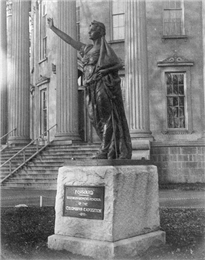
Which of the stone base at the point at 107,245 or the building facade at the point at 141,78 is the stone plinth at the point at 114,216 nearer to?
the stone base at the point at 107,245

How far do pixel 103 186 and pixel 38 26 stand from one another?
24.5 m

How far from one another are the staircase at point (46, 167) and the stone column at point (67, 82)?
3.03 feet

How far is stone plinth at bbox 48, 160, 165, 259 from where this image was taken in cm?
527

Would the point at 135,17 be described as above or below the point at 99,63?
above

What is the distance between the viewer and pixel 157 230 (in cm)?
606

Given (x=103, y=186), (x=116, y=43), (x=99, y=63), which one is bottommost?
(x=103, y=186)

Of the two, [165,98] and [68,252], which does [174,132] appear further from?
[68,252]

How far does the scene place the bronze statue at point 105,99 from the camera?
6.05 meters

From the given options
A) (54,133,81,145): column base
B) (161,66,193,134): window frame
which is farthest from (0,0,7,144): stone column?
(161,66,193,134): window frame

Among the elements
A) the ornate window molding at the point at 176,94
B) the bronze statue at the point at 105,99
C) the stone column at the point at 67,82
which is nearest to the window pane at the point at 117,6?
the stone column at the point at 67,82

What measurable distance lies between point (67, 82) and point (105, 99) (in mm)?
13807

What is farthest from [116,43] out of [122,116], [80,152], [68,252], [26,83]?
[68,252]

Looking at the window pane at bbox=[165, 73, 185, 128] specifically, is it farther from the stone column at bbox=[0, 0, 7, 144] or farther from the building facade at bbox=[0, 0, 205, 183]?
the stone column at bbox=[0, 0, 7, 144]

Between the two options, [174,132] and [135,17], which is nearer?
[135,17]
